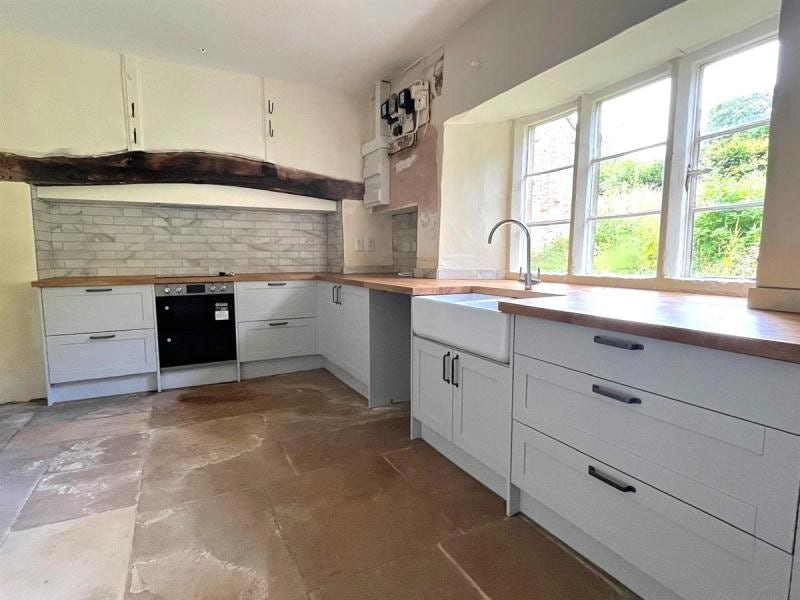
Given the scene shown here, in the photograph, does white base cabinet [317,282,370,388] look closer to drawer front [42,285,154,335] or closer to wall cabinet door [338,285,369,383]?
wall cabinet door [338,285,369,383]

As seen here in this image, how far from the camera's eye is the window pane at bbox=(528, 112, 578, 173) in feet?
8.68

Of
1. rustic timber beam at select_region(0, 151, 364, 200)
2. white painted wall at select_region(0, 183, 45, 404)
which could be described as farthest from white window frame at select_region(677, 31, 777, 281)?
white painted wall at select_region(0, 183, 45, 404)

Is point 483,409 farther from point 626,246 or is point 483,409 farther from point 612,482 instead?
point 626,246

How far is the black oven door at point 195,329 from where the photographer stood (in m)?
3.20

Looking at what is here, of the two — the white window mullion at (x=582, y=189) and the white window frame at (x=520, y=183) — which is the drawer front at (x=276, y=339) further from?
the white window mullion at (x=582, y=189)

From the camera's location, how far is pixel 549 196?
111 inches

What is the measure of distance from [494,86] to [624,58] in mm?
720

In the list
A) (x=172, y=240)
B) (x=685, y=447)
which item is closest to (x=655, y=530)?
(x=685, y=447)

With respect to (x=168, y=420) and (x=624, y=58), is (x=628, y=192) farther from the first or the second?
(x=168, y=420)

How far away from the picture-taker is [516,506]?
5.58 feet

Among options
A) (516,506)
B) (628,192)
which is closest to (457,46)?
(628,192)

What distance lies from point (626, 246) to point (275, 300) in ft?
8.77

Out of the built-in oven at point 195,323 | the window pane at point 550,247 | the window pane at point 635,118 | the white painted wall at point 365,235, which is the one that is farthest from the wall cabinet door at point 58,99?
the window pane at point 635,118

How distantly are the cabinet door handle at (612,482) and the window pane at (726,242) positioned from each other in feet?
3.98
